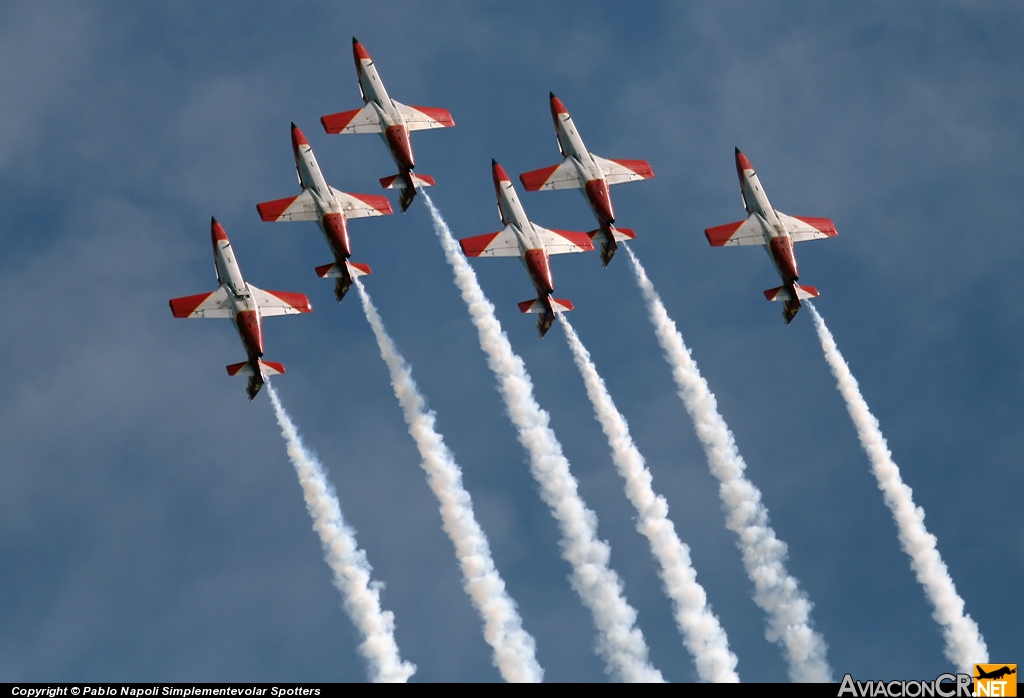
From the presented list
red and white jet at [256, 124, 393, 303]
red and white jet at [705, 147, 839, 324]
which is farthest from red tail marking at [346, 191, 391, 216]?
red and white jet at [705, 147, 839, 324]

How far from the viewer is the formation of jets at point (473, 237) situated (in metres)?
136

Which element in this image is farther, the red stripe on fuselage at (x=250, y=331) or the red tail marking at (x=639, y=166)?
the red tail marking at (x=639, y=166)

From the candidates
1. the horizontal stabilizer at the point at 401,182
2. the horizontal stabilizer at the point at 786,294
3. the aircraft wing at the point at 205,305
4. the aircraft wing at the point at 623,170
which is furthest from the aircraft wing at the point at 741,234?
the aircraft wing at the point at 205,305

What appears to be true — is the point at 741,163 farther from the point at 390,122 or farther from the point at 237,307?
the point at 237,307

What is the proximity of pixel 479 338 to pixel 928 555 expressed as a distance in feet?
132

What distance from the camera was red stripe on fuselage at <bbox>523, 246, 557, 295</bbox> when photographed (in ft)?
458

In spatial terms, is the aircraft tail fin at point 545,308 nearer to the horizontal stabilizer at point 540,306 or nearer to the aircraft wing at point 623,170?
the horizontal stabilizer at point 540,306

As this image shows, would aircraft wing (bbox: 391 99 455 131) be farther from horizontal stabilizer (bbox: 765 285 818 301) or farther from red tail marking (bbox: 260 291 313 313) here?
horizontal stabilizer (bbox: 765 285 818 301)

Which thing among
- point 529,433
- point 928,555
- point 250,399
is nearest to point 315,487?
point 250,399

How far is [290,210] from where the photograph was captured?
143000mm

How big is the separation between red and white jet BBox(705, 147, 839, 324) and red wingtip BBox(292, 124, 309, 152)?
113ft

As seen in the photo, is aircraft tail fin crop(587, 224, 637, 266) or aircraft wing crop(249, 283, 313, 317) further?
aircraft tail fin crop(587, 224, 637, 266)

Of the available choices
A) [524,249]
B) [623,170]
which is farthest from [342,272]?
[623,170]

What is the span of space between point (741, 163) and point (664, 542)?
33463mm
